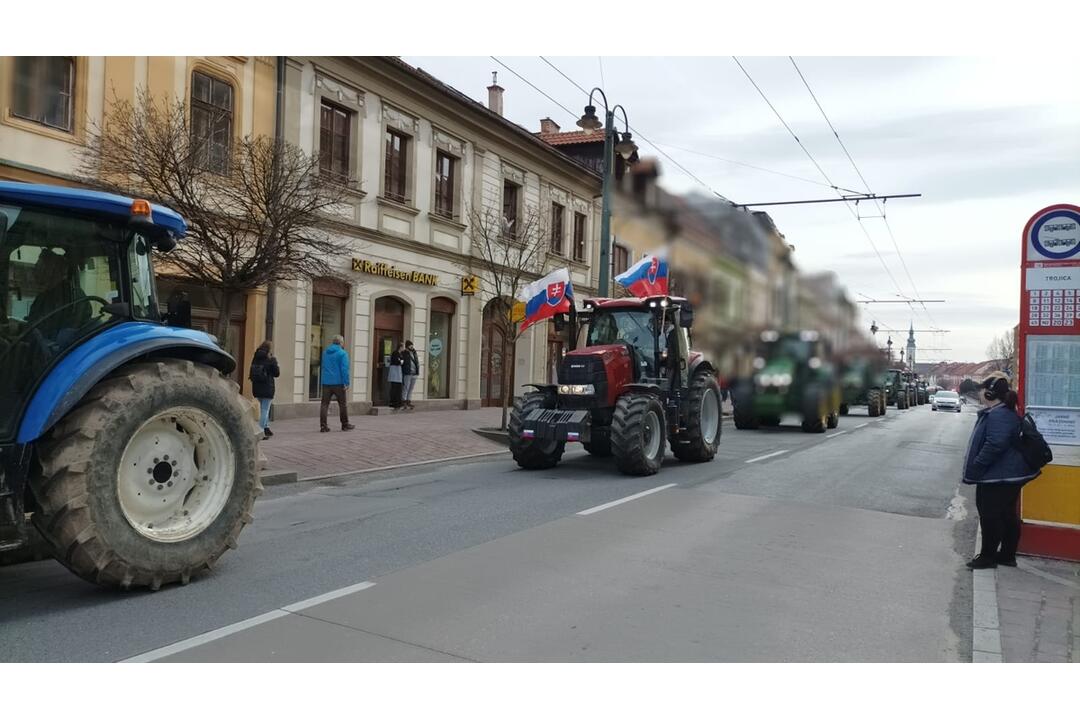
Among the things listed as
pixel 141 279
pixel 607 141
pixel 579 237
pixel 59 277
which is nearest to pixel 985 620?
pixel 141 279

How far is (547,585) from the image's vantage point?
213 inches

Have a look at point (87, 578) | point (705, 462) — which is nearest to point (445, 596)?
point (87, 578)

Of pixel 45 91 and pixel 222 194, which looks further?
pixel 45 91

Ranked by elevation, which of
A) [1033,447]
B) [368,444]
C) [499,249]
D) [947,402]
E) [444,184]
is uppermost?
[444,184]

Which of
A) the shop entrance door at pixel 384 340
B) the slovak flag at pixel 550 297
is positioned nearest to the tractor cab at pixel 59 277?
the slovak flag at pixel 550 297

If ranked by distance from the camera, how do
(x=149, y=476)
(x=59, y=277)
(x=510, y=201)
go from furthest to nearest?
(x=510, y=201)
(x=149, y=476)
(x=59, y=277)

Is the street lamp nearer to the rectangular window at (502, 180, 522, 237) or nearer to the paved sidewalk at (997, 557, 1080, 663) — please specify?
the rectangular window at (502, 180, 522, 237)

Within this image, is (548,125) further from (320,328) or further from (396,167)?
(320,328)

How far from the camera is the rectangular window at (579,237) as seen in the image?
29500 millimetres

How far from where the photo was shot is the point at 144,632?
4301mm

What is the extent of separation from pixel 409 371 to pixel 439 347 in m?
2.53

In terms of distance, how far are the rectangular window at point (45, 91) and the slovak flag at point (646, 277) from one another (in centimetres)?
938

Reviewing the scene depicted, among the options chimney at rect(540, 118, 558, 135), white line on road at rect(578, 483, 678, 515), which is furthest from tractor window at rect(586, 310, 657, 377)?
chimney at rect(540, 118, 558, 135)

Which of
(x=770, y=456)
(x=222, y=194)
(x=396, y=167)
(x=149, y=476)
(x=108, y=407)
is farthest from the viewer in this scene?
(x=396, y=167)
